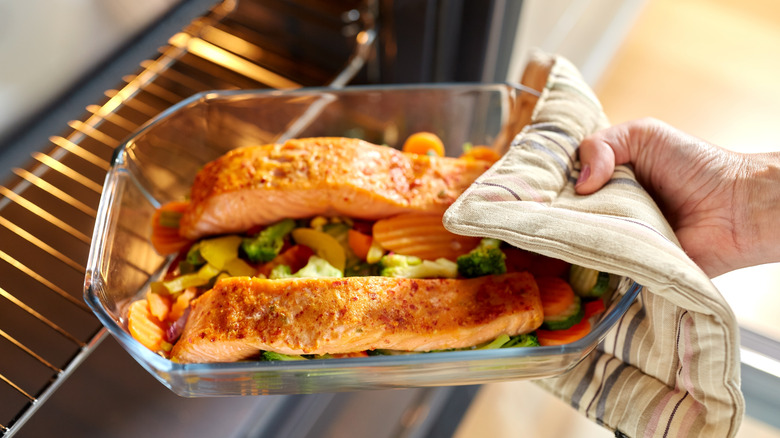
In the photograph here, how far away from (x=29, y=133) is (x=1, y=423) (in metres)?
0.45

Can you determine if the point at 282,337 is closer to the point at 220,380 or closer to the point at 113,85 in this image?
the point at 220,380

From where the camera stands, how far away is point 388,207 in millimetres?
1012

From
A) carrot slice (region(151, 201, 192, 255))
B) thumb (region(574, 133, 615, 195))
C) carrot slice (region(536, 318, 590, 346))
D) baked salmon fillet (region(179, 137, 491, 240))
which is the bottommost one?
carrot slice (region(536, 318, 590, 346))

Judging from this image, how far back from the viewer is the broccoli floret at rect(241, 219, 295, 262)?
39.6 inches

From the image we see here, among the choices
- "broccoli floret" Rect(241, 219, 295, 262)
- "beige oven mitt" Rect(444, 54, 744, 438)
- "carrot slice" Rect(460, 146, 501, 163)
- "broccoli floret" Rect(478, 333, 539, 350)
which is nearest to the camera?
"beige oven mitt" Rect(444, 54, 744, 438)

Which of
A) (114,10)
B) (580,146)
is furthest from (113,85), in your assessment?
(580,146)

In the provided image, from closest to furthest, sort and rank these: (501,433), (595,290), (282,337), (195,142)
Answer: (282,337), (595,290), (195,142), (501,433)

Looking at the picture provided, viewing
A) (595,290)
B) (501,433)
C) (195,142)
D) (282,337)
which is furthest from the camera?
(501,433)

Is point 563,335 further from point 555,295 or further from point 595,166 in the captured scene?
point 595,166

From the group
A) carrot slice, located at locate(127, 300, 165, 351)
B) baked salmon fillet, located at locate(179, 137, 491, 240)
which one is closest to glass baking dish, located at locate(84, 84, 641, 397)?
carrot slice, located at locate(127, 300, 165, 351)

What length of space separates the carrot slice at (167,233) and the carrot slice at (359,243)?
0.95 feet

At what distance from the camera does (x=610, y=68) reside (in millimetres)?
2426

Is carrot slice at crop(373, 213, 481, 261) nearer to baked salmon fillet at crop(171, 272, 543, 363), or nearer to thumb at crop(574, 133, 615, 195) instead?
baked salmon fillet at crop(171, 272, 543, 363)

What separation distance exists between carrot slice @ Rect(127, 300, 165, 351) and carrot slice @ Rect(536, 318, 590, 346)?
58cm
